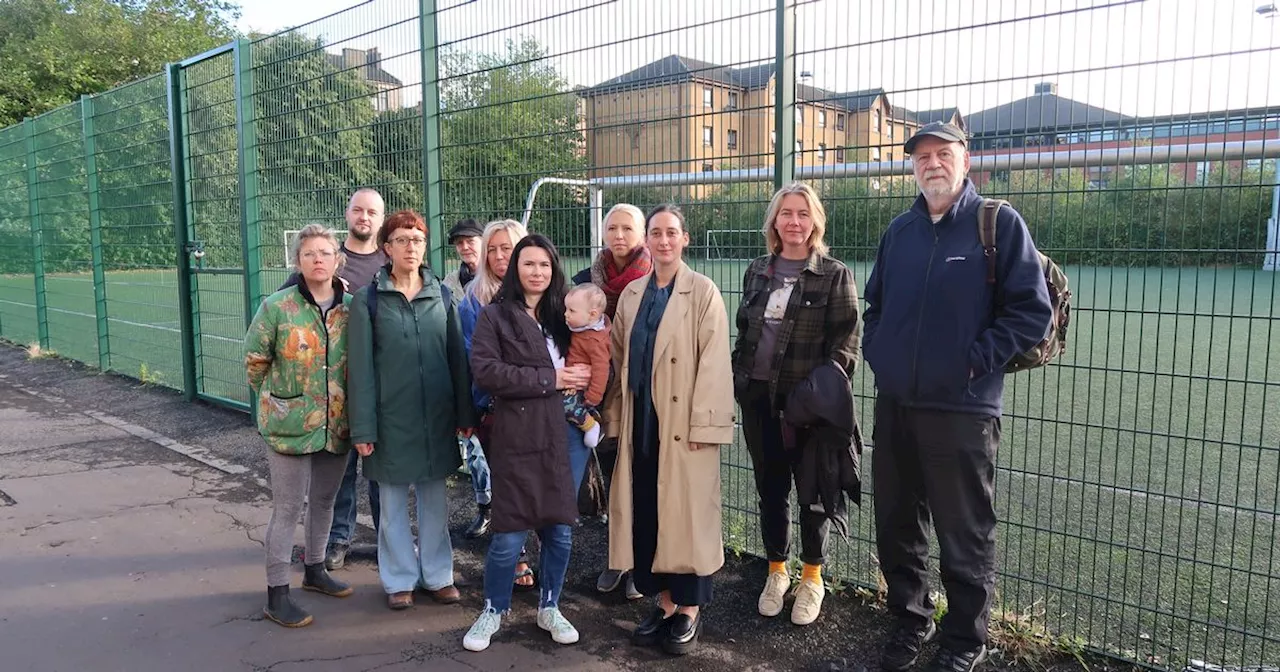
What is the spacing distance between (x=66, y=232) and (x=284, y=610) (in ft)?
31.5

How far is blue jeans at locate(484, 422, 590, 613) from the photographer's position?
3.67m

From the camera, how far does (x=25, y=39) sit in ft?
118

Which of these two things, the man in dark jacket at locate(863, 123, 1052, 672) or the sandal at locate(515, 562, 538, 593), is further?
the sandal at locate(515, 562, 538, 593)

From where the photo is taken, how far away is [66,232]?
36.4ft

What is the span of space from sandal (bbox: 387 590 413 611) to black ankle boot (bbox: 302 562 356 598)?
10.6 inches

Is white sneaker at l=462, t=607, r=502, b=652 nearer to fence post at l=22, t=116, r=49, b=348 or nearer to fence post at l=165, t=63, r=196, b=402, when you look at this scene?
fence post at l=165, t=63, r=196, b=402

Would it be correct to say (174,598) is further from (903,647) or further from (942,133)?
(942,133)

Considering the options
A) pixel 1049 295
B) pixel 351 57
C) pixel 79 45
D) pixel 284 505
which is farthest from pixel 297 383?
pixel 79 45

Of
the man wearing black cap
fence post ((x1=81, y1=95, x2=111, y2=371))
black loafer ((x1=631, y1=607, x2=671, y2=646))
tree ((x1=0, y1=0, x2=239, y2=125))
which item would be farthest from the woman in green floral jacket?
tree ((x1=0, y1=0, x2=239, y2=125))

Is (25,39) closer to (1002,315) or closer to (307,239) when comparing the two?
(307,239)

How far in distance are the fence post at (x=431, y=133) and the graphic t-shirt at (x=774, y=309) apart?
9.20 feet

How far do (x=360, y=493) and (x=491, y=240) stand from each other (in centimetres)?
256

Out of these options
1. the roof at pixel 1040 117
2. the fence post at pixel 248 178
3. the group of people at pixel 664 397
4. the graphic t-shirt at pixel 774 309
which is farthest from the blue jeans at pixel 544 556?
the fence post at pixel 248 178

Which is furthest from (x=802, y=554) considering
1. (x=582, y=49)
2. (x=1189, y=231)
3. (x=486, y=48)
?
(x=486, y=48)
